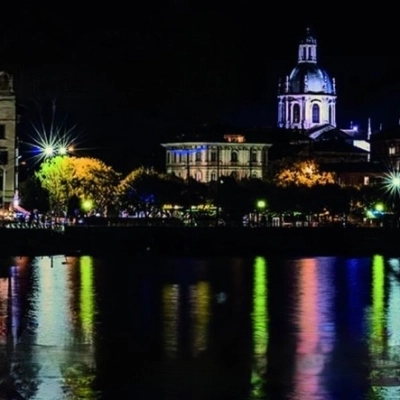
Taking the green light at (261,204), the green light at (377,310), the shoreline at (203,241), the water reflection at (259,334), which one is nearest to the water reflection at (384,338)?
the green light at (377,310)

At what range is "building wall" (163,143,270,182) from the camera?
11375cm

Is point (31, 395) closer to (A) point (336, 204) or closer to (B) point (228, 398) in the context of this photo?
(B) point (228, 398)

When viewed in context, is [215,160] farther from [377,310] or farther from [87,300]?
[377,310]

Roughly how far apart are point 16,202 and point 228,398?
49476 mm

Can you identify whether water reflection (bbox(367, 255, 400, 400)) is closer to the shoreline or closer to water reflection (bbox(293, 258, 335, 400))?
water reflection (bbox(293, 258, 335, 400))

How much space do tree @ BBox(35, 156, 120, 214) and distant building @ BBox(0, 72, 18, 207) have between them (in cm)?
711

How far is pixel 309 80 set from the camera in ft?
473

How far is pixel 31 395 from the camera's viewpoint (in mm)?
18500

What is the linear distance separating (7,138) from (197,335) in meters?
41.6

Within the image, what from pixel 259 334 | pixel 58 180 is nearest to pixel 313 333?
pixel 259 334

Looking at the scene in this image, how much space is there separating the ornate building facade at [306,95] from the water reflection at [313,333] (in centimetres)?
10173

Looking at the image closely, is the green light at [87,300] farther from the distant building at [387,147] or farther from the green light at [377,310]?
the distant building at [387,147]

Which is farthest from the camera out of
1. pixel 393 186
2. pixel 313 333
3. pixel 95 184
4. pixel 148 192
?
pixel 393 186

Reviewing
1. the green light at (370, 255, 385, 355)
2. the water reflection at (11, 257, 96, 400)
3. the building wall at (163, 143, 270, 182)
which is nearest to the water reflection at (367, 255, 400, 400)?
the green light at (370, 255, 385, 355)
